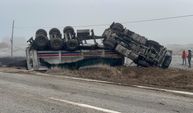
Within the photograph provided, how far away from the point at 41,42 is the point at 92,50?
3.02 metres

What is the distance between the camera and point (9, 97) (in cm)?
995

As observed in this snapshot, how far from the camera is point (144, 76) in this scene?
16906mm

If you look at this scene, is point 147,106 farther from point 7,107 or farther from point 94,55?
point 94,55

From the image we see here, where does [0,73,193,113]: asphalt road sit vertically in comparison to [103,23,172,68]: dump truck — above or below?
below

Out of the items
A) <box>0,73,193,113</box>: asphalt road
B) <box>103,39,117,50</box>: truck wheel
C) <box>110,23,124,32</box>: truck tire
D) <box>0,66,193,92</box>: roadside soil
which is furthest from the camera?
<box>110,23,124,32</box>: truck tire

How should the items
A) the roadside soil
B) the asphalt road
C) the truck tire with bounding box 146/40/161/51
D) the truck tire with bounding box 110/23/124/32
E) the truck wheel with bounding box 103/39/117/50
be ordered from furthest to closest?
the truck tire with bounding box 110/23/124/32 < the truck wheel with bounding box 103/39/117/50 < the truck tire with bounding box 146/40/161/51 < the roadside soil < the asphalt road

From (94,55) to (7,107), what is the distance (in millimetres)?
12758

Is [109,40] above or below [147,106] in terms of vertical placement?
above

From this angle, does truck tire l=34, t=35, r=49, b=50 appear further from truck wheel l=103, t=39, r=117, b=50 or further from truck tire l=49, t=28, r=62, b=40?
truck wheel l=103, t=39, r=117, b=50

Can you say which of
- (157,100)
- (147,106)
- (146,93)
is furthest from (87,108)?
(146,93)

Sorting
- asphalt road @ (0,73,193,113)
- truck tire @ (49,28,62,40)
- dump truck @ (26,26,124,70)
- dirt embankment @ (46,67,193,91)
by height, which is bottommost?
dirt embankment @ (46,67,193,91)

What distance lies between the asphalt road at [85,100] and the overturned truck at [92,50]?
833 cm

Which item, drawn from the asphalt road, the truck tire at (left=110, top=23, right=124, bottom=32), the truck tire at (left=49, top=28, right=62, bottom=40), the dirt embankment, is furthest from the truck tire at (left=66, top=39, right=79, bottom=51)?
the asphalt road

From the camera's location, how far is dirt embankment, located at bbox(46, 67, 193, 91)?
46.3 feet
